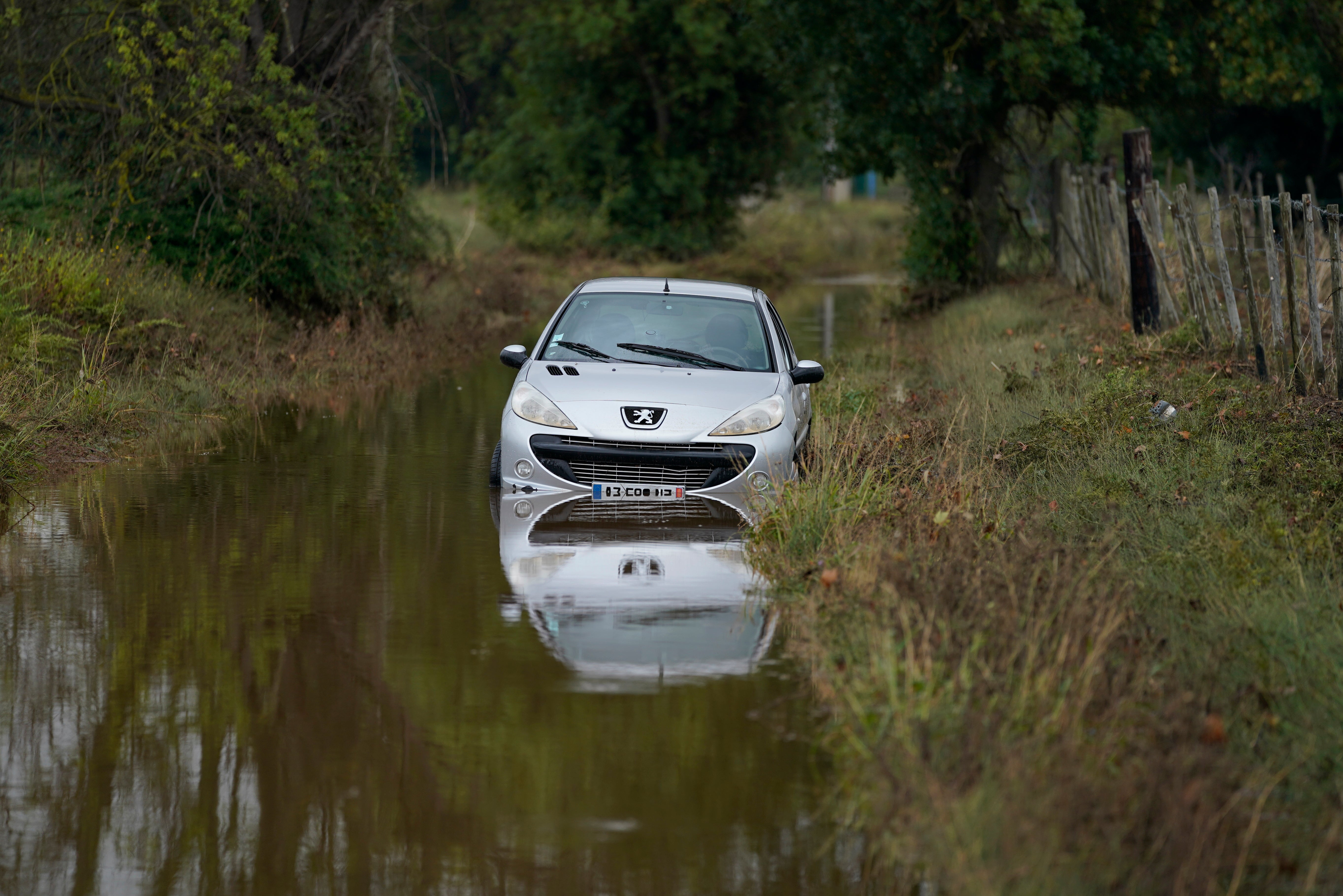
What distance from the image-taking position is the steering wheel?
1197 cm

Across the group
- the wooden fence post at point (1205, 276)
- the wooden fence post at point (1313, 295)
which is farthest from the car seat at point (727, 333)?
the wooden fence post at point (1205, 276)

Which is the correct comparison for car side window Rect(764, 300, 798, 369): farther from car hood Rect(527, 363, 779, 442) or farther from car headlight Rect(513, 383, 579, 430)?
car headlight Rect(513, 383, 579, 430)

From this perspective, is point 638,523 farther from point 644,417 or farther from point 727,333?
point 727,333

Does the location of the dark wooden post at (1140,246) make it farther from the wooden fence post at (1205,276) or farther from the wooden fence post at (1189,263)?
the wooden fence post at (1205,276)

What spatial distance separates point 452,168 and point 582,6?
109 feet

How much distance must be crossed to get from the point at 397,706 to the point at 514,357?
18.2 feet

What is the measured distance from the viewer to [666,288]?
12656 millimetres

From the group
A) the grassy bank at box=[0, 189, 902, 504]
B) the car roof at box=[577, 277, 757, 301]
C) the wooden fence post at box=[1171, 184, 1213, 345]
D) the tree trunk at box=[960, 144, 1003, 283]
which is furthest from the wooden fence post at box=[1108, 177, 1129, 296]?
the car roof at box=[577, 277, 757, 301]

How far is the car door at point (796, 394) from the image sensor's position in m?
11.5

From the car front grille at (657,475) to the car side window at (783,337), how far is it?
163 cm

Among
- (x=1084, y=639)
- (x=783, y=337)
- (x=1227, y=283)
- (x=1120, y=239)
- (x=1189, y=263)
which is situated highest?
(x=1120, y=239)

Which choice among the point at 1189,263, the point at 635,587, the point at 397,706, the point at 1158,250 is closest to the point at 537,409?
the point at 635,587

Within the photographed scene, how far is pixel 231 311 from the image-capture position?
1950 centimetres

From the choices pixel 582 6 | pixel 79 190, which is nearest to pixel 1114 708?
pixel 79 190
